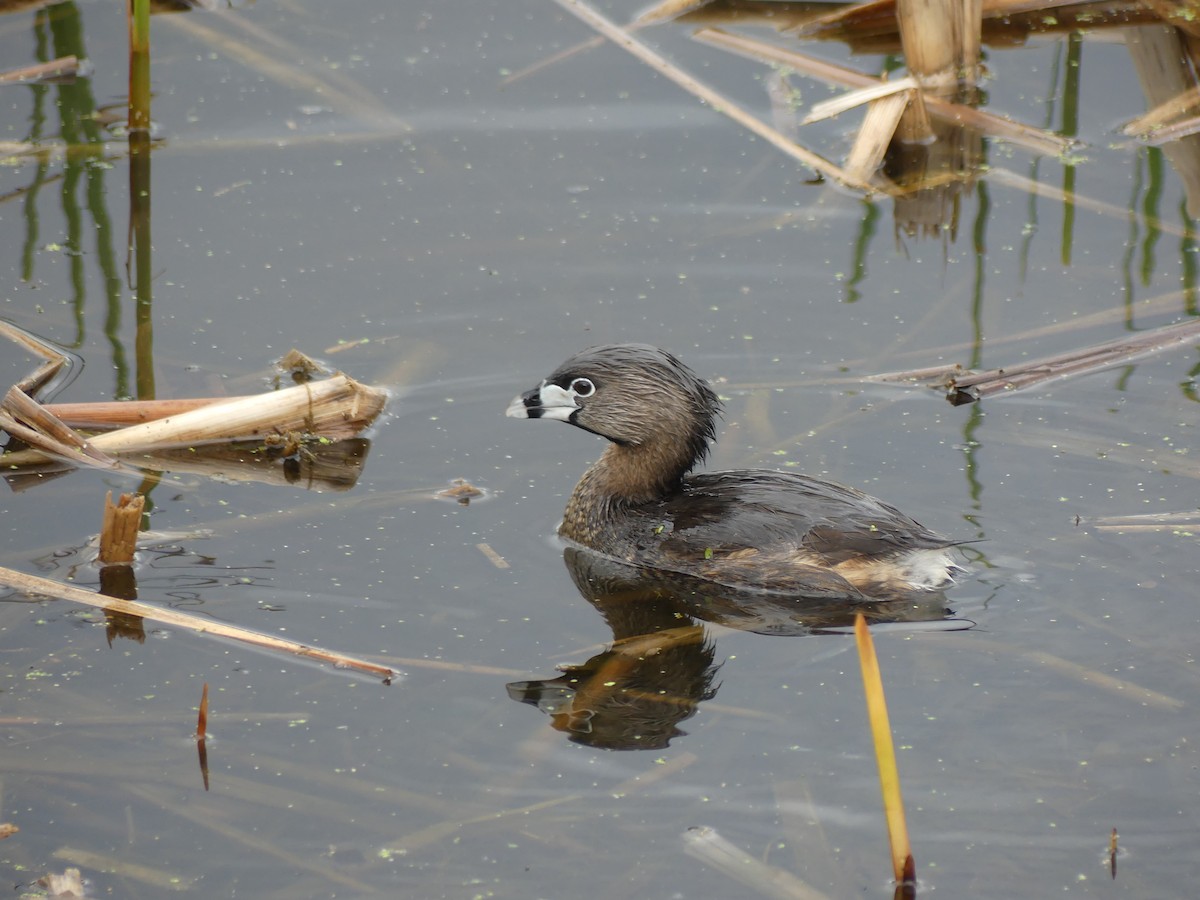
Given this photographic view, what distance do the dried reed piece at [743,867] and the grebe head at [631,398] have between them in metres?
2.18

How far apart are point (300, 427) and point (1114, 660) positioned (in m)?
3.54

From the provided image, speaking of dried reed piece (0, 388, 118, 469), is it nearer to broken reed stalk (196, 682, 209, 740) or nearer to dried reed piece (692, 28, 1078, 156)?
broken reed stalk (196, 682, 209, 740)

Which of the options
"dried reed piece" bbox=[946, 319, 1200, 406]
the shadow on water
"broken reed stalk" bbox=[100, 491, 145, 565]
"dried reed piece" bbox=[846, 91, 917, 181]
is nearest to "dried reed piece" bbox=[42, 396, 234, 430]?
"broken reed stalk" bbox=[100, 491, 145, 565]

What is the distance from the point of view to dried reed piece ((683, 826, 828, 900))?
4.27m

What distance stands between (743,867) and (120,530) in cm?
269

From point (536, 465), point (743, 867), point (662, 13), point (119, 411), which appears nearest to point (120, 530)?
point (119, 411)

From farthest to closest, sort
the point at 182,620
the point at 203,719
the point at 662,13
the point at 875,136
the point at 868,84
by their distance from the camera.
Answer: the point at 662,13
the point at 868,84
the point at 875,136
the point at 182,620
the point at 203,719

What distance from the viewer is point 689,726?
16.6 feet

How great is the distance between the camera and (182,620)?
534cm

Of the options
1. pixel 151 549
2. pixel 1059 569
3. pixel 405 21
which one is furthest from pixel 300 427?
pixel 405 21

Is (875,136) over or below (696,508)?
over

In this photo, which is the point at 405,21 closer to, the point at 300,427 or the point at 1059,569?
the point at 300,427

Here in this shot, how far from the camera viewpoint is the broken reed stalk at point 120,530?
18.6 feet

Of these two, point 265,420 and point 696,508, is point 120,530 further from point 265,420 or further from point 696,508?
point 696,508
